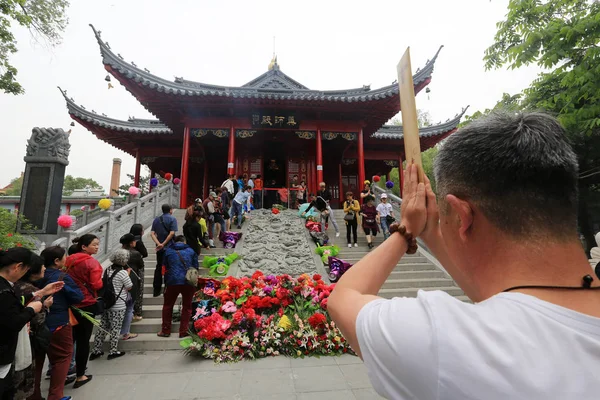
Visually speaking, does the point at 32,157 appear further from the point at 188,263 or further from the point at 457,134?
the point at 457,134

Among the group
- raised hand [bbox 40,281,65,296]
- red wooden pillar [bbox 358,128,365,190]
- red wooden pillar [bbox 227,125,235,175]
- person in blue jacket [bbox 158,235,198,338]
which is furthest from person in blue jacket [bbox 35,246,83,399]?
red wooden pillar [bbox 358,128,365,190]

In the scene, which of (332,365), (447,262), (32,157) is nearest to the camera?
(447,262)

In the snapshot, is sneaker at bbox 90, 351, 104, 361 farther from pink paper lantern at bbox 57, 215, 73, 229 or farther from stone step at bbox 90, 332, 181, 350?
pink paper lantern at bbox 57, 215, 73, 229

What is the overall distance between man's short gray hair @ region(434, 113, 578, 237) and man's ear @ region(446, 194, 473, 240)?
19 millimetres

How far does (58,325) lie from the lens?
285 cm

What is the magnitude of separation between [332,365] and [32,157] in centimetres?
749

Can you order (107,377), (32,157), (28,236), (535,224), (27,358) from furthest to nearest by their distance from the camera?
(32,157)
(28,236)
(107,377)
(27,358)
(535,224)

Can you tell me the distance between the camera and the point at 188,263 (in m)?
4.36

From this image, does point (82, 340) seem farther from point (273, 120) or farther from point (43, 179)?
point (273, 120)

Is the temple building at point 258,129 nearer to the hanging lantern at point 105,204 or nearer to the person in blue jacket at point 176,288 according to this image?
the hanging lantern at point 105,204

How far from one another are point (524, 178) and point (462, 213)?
5.9 inches

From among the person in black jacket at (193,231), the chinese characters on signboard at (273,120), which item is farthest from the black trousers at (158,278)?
the chinese characters on signboard at (273,120)

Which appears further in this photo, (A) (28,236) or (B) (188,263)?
(A) (28,236)

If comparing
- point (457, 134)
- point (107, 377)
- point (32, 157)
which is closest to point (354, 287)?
point (457, 134)
